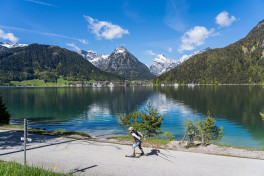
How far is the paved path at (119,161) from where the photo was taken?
12340mm

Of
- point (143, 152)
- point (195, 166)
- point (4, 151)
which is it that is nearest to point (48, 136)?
point (4, 151)

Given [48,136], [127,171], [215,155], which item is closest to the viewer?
[127,171]

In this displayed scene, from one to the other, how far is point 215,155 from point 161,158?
15.5ft

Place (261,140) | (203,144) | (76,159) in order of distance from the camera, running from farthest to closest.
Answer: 1. (261,140)
2. (203,144)
3. (76,159)

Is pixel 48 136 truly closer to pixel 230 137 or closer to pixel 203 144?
pixel 203 144

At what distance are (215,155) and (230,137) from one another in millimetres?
25245

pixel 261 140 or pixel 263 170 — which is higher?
pixel 263 170

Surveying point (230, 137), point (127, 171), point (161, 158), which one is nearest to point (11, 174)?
point (127, 171)

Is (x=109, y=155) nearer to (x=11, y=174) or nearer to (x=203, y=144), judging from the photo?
(x=11, y=174)

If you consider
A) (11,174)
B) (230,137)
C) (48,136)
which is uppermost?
(11,174)

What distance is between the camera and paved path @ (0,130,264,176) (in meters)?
12.3

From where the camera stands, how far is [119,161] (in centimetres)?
1400

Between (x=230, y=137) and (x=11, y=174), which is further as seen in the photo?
(x=230, y=137)

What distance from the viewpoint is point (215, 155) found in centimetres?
1535
